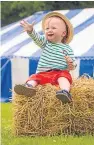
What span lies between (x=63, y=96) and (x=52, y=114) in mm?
226

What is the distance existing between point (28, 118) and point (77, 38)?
18.2 feet

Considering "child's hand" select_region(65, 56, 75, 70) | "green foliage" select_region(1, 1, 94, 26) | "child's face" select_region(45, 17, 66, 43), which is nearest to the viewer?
"child's hand" select_region(65, 56, 75, 70)

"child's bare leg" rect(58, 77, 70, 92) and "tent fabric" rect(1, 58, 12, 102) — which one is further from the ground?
"tent fabric" rect(1, 58, 12, 102)

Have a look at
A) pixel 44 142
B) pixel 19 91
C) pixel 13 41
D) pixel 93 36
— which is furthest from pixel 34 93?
pixel 13 41

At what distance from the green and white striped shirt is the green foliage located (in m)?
14.3

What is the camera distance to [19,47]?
1142 centimetres

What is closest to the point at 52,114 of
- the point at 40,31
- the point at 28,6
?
the point at 40,31

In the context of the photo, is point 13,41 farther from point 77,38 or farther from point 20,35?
point 77,38

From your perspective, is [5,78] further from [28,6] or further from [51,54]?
[28,6]

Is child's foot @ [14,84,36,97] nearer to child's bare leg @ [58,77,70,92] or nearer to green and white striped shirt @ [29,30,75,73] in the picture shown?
child's bare leg @ [58,77,70,92]

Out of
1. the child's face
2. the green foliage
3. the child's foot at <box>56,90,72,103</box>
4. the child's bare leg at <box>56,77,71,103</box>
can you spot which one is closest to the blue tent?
the child's face

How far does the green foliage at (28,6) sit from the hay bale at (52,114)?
48.7 ft

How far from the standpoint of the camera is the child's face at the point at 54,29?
5.84m

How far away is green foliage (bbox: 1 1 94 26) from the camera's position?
20800mm
